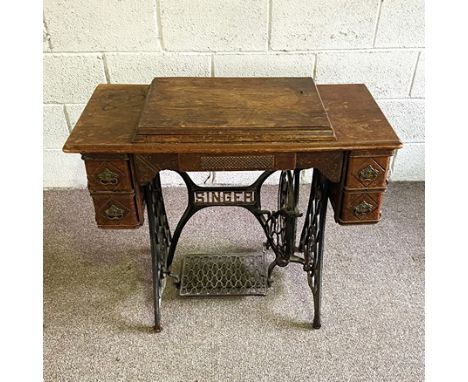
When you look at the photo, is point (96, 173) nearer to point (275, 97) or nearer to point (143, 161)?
point (143, 161)

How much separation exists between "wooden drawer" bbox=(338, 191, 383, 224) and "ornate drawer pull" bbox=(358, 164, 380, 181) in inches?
2.3

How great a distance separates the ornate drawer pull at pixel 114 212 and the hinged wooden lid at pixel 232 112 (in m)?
0.26

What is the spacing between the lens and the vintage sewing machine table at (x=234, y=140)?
1365 mm

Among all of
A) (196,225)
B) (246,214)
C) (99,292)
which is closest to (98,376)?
(99,292)

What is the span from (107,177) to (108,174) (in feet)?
0.04

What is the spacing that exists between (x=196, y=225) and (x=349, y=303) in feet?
2.73

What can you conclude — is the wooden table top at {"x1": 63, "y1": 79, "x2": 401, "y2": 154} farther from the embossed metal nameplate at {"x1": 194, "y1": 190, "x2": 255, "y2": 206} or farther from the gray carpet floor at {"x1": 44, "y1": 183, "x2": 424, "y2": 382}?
the gray carpet floor at {"x1": 44, "y1": 183, "x2": 424, "y2": 382}

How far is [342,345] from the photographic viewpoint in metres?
1.72

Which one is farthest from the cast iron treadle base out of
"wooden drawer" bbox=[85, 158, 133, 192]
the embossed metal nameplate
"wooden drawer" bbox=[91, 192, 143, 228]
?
"wooden drawer" bbox=[85, 158, 133, 192]

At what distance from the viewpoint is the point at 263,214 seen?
69.7 inches

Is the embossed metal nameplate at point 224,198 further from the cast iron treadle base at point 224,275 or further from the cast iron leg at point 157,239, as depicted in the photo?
the cast iron treadle base at point 224,275

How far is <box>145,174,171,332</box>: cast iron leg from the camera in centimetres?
161

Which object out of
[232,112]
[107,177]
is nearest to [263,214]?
[232,112]

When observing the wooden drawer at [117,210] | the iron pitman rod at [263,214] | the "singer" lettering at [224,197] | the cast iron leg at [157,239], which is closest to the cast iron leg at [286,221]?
the iron pitman rod at [263,214]
